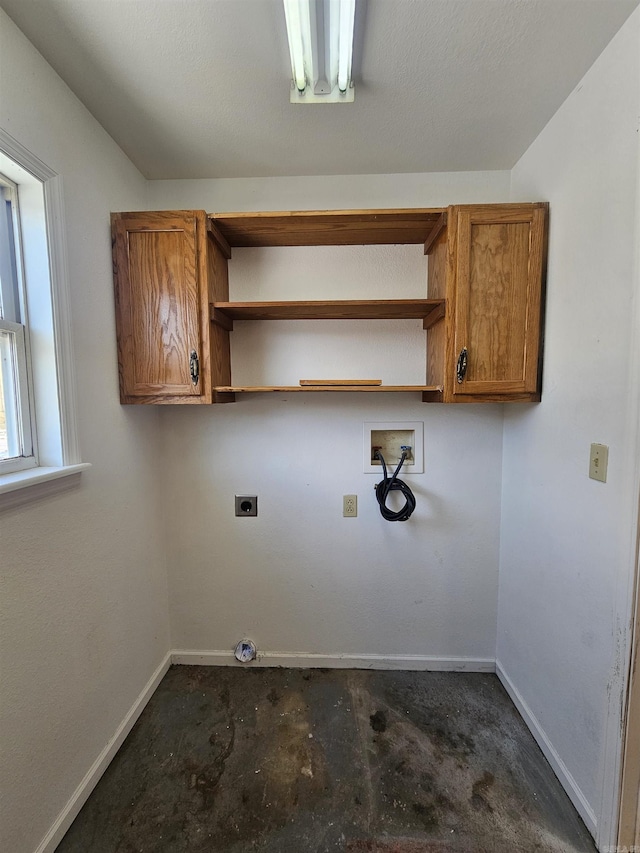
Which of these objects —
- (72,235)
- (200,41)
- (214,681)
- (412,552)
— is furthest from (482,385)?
(214,681)

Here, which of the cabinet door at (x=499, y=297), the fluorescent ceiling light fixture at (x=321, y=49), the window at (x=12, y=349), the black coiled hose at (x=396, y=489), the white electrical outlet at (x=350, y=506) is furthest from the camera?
the white electrical outlet at (x=350, y=506)

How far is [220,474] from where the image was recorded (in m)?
1.72

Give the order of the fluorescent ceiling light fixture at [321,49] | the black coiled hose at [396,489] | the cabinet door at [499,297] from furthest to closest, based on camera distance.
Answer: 1. the black coiled hose at [396,489]
2. the cabinet door at [499,297]
3. the fluorescent ceiling light fixture at [321,49]

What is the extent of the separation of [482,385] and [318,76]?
1232mm

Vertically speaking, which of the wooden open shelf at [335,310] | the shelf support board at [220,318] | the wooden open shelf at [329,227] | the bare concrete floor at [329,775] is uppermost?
the wooden open shelf at [329,227]

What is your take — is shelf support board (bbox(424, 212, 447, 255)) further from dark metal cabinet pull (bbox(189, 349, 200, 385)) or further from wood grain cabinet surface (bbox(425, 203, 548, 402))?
dark metal cabinet pull (bbox(189, 349, 200, 385))

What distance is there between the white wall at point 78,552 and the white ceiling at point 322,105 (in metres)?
0.16

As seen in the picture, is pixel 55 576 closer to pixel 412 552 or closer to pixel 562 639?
pixel 412 552

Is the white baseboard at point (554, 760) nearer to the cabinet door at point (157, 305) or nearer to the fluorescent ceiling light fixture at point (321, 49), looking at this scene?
the cabinet door at point (157, 305)

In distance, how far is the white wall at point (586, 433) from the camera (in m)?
0.96

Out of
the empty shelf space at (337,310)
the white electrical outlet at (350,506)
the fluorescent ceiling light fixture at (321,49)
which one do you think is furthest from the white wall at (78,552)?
the white electrical outlet at (350,506)

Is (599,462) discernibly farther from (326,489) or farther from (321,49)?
(321,49)

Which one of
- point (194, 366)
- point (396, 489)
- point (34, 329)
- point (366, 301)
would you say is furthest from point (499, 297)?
point (34, 329)

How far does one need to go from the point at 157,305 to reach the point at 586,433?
5.59ft
